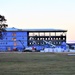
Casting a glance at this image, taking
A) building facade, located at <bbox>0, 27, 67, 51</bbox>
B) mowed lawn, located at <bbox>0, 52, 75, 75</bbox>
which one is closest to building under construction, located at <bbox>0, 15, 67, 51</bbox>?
building facade, located at <bbox>0, 27, 67, 51</bbox>

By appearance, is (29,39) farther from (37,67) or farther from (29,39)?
(37,67)

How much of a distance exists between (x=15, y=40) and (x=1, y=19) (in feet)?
297

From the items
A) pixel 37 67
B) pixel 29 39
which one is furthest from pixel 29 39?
pixel 37 67

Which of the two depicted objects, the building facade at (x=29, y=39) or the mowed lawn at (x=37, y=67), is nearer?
the mowed lawn at (x=37, y=67)

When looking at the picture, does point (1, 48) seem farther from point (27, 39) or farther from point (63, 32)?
point (63, 32)

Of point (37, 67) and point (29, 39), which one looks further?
point (29, 39)

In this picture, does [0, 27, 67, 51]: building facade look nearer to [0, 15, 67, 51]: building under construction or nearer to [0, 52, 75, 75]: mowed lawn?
[0, 15, 67, 51]: building under construction

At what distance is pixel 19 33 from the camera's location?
426ft

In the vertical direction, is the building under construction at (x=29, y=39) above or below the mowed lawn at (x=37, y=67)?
below

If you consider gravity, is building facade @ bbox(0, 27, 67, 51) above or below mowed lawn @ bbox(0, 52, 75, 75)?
below

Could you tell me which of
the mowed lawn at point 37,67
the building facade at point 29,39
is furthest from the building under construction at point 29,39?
the mowed lawn at point 37,67

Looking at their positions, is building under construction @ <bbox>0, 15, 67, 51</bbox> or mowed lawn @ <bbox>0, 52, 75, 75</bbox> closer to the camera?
mowed lawn @ <bbox>0, 52, 75, 75</bbox>

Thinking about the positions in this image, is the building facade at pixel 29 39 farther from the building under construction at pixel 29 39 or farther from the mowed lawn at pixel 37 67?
the mowed lawn at pixel 37 67

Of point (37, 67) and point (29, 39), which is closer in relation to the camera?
point (37, 67)
